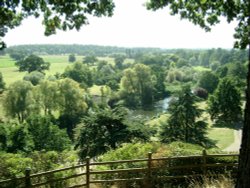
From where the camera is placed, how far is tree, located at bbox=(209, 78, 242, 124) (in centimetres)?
5194

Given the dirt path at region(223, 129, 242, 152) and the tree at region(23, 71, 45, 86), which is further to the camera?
Result: the tree at region(23, 71, 45, 86)

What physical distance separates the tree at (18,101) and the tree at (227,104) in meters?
29.6

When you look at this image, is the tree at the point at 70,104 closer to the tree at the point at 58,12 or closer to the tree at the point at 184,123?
the tree at the point at 184,123

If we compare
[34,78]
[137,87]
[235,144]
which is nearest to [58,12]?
[235,144]

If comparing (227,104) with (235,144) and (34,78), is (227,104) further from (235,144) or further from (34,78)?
(34,78)

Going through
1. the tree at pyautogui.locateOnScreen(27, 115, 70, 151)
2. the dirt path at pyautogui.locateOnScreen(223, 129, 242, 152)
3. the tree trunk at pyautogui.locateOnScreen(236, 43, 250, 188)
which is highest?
the tree trunk at pyautogui.locateOnScreen(236, 43, 250, 188)

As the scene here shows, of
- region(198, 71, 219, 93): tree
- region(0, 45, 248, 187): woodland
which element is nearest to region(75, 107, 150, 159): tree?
region(0, 45, 248, 187): woodland

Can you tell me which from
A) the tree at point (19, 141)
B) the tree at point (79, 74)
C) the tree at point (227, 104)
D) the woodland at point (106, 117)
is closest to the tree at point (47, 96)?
the woodland at point (106, 117)

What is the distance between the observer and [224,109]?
52.2 meters

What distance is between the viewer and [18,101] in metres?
53.5

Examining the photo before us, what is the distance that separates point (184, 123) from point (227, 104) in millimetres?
19602

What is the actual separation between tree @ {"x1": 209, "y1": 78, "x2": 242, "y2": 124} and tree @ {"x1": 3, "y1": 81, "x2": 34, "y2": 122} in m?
29.6

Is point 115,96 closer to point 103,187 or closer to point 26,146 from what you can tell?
point 26,146

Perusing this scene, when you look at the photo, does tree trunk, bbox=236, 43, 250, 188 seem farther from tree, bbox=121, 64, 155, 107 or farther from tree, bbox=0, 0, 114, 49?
tree, bbox=121, 64, 155, 107
